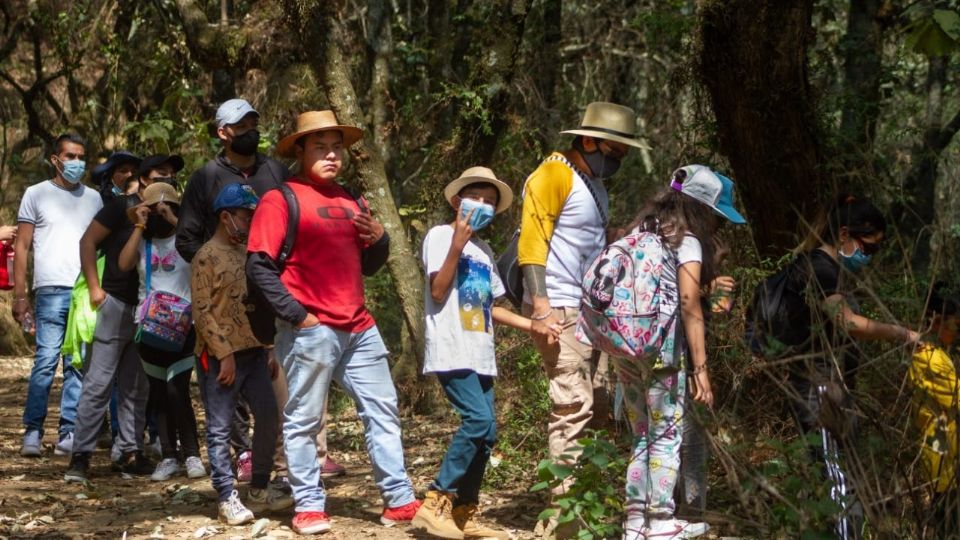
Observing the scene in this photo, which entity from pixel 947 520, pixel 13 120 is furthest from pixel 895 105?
pixel 947 520

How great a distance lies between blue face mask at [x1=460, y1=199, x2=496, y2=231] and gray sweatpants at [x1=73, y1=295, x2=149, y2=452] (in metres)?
3.04

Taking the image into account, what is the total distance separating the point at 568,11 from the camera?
57.4 ft

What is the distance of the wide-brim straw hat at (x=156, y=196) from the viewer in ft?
26.4

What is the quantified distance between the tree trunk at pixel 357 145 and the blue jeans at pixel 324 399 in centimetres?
322

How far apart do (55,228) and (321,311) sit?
3859 mm

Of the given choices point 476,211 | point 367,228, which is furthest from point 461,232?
point 367,228

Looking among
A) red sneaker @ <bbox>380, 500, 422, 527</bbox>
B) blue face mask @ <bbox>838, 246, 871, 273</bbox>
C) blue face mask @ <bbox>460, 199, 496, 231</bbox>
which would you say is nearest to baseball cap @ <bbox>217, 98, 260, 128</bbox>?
blue face mask @ <bbox>460, 199, 496, 231</bbox>

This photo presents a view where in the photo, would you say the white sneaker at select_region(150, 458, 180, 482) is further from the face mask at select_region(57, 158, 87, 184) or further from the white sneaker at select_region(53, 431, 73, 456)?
the face mask at select_region(57, 158, 87, 184)

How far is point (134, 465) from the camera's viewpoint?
28.2 feet

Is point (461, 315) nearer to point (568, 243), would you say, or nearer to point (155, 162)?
point (568, 243)

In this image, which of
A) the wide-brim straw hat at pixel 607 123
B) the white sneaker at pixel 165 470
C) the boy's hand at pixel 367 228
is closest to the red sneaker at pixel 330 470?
the white sneaker at pixel 165 470

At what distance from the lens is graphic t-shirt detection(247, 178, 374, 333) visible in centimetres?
633

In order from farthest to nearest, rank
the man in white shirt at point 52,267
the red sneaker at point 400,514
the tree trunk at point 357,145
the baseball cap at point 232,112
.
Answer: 1. the tree trunk at point 357,145
2. the man in white shirt at point 52,267
3. the baseball cap at point 232,112
4. the red sneaker at point 400,514

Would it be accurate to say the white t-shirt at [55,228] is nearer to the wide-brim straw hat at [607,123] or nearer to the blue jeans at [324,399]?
the blue jeans at [324,399]
